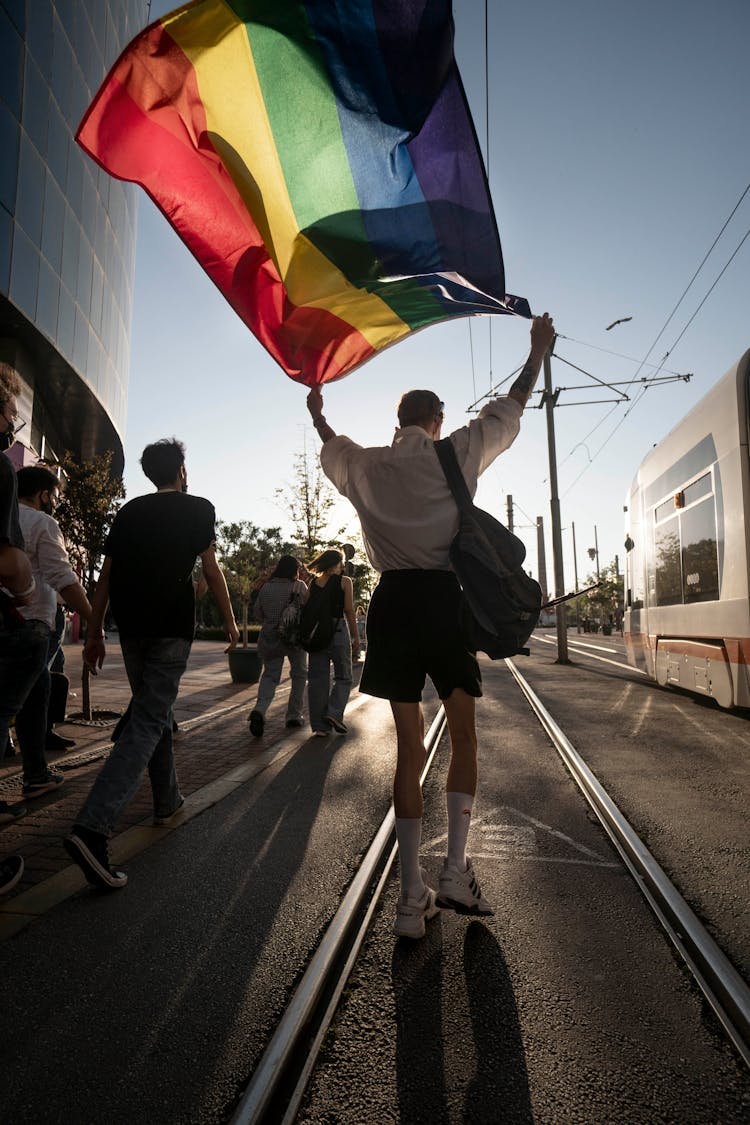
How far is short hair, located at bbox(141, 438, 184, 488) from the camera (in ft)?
12.9

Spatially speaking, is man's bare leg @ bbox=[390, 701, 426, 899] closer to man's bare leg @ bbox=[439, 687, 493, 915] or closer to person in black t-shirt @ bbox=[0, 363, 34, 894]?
man's bare leg @ bbox=[439, 687, 493, 915]

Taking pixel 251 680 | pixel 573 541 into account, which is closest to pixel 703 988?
pixel 251 680

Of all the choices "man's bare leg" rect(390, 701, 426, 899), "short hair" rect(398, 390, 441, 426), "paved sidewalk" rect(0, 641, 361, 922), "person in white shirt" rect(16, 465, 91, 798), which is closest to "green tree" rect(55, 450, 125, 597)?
"paved sidewalk" rect(0, 641, 361, 922)

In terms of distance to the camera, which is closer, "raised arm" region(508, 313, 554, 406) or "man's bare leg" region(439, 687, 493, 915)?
"man's bare leg" region(439, 687, 493, 915)

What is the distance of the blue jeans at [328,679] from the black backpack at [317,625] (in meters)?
0.10

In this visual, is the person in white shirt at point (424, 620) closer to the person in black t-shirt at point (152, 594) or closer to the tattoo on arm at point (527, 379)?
the tattoo on arm at point (527, 379)

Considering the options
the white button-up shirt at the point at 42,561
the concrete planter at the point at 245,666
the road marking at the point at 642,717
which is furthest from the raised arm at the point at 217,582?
the concrete planter at the point at 245,666

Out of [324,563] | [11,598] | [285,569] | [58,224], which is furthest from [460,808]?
[58,224]

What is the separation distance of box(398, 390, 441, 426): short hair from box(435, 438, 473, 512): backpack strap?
1.00 feet

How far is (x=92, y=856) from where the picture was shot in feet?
9.94

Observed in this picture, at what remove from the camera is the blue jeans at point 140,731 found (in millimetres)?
3174

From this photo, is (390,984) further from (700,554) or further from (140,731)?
(700,554)

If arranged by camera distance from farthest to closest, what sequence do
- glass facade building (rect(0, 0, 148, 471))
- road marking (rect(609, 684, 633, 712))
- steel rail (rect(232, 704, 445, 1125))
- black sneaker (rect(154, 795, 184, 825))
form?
glass facade building (rect(0, 0, 148, 471))
road marking (rect(609, 684, 633, 712))
black sneaker (rect(154, 795, 184, 825))
steel rail (rect(232, 704, 445, 1125))

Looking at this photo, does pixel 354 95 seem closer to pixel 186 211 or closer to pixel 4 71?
pixel 186 211
